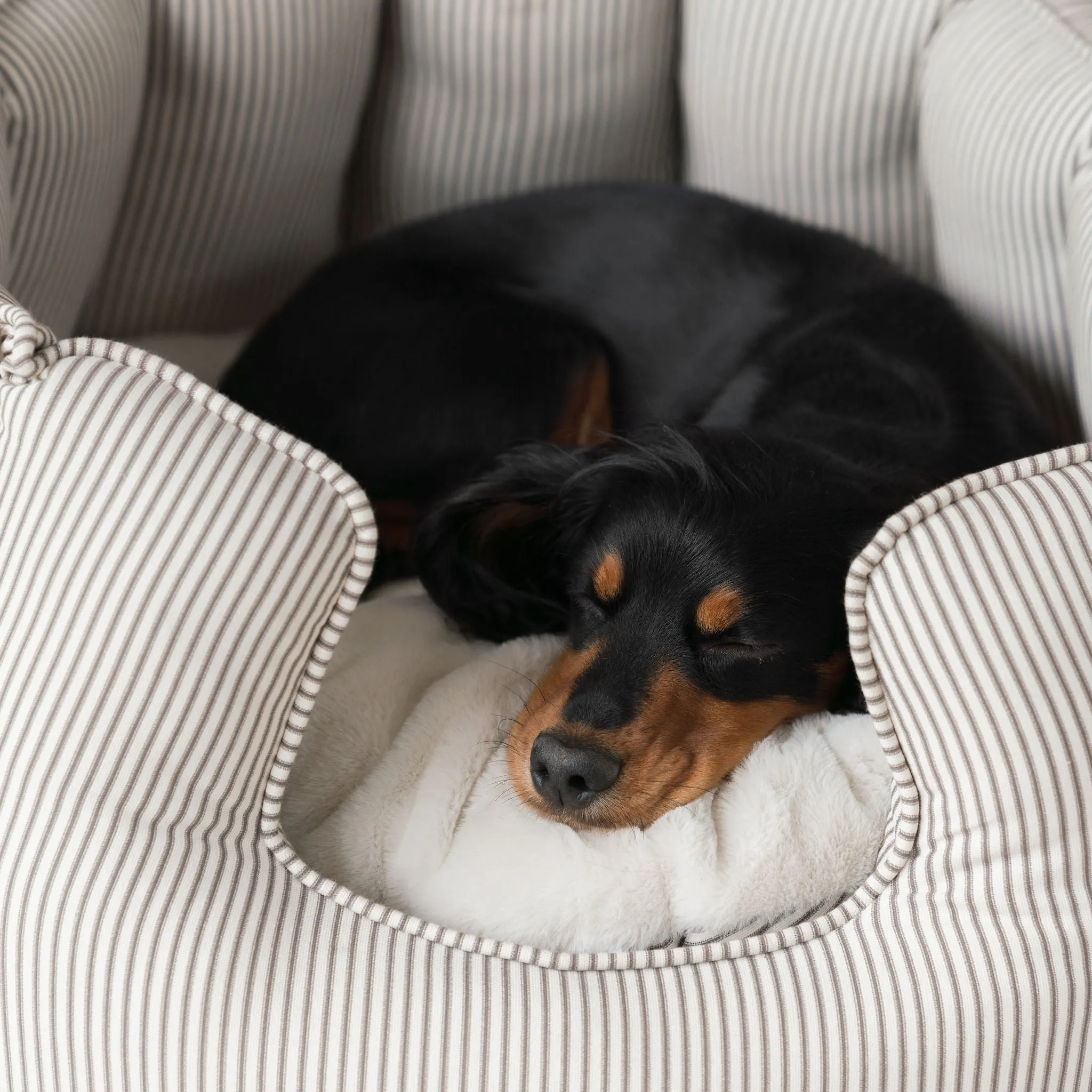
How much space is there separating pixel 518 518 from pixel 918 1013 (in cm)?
84

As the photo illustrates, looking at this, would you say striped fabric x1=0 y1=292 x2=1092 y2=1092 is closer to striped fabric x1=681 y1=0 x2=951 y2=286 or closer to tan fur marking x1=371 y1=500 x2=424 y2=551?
tan fur marking x1=371 y1=500 x2=424 y2=551

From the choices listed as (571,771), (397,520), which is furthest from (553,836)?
(397,520)

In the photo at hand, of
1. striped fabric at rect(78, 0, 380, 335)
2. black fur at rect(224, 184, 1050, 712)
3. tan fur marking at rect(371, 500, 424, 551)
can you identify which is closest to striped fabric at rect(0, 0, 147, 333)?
striped fabric at rect(78, 0, 380, 335)

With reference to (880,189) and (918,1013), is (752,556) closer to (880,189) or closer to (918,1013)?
(918,1013)

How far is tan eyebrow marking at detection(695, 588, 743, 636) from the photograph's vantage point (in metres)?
1.35

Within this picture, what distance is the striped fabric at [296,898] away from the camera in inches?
43.7

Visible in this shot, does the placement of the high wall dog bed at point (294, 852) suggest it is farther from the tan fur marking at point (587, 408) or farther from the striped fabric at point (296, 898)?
the tan fur marking at point (587, 408)

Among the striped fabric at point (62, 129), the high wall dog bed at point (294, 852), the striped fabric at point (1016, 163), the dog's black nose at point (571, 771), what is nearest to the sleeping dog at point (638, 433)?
the dog's black nose at point (571, 771)

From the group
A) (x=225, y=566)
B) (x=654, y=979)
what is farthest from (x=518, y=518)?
(x=654, y=979)

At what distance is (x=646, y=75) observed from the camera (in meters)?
2.24

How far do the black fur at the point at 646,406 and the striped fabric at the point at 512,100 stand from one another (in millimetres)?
151

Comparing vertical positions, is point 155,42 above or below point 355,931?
above

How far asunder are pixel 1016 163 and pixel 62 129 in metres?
1.43

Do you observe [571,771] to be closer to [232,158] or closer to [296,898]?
[296,898]
